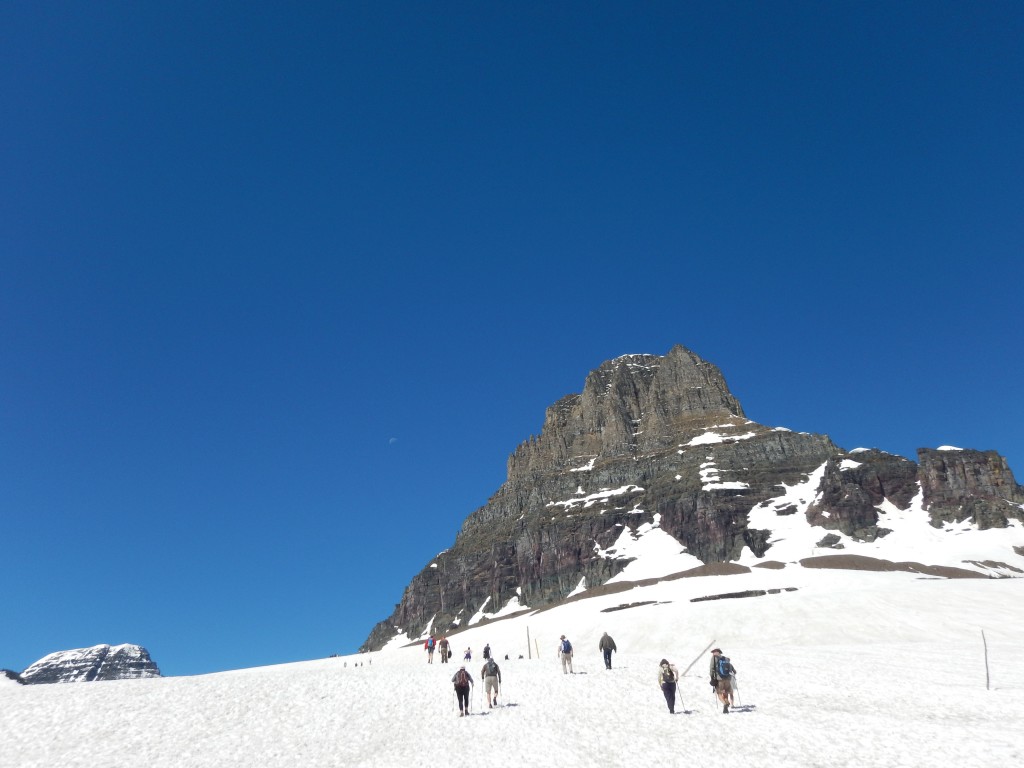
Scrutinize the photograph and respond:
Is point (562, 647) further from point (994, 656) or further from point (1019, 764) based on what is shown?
point (994, 656)

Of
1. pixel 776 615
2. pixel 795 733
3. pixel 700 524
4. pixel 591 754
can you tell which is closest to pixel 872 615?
pixel 776 615

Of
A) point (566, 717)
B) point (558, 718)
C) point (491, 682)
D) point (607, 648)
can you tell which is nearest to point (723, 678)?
point (566, 717)

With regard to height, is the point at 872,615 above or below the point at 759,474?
below

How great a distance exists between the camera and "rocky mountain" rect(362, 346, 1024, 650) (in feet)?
472

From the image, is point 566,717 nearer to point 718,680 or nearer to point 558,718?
point 558,718

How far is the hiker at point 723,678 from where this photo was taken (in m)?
22.4

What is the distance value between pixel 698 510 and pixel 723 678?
141m

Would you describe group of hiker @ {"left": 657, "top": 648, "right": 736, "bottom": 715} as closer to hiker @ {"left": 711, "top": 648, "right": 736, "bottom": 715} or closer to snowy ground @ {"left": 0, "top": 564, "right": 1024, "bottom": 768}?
hiker @ {"left": 711, "top": 648, "right": 736, "bottom": 715}

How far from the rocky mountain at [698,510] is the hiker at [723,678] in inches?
4489

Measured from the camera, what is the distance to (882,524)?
14188cm

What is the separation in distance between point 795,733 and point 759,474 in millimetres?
163706

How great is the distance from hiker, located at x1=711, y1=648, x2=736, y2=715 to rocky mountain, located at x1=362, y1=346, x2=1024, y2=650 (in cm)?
11402

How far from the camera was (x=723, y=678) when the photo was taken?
22.7 m

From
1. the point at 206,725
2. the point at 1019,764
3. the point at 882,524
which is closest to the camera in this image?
the point at 1019,764
